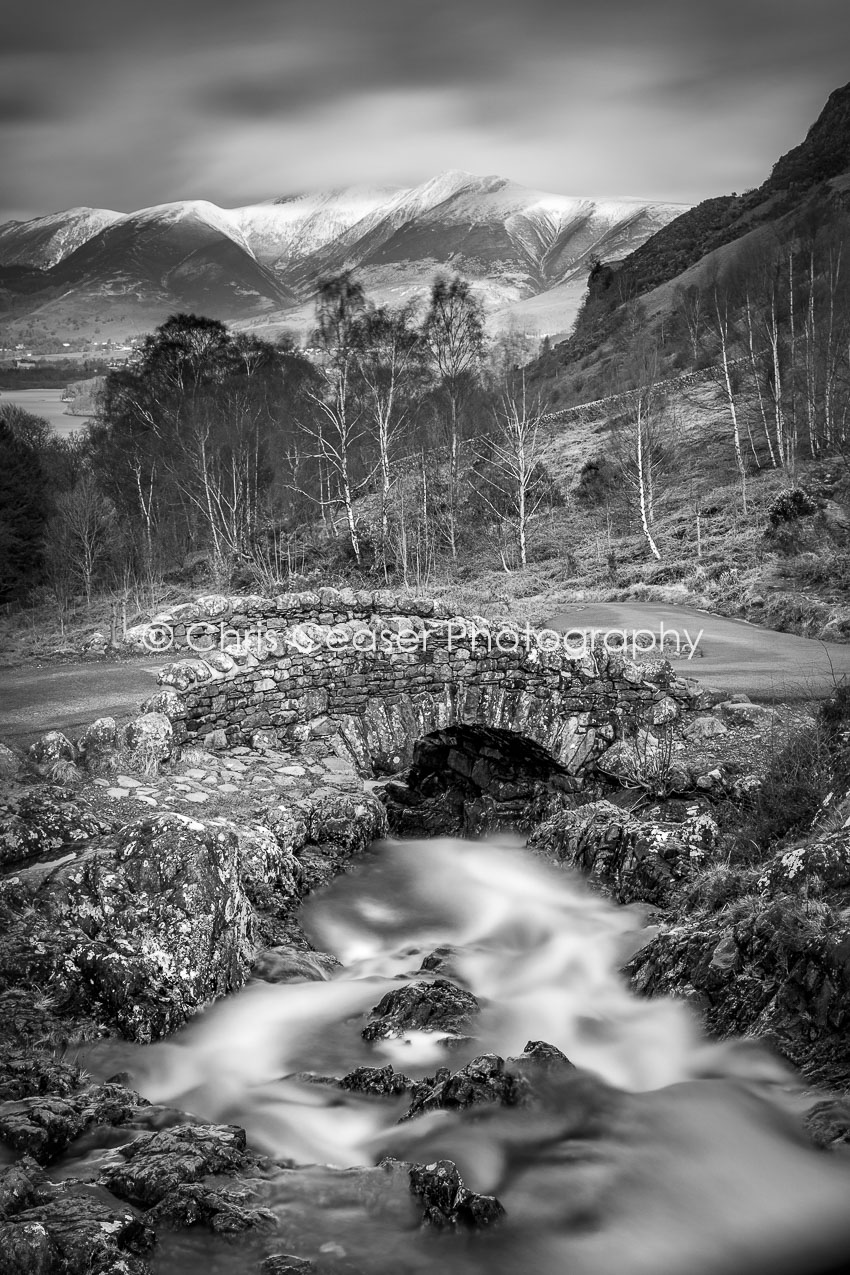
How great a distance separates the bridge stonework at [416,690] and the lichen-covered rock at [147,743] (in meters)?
0.91

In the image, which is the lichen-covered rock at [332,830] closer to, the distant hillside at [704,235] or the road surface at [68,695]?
the road surface at [68,695]

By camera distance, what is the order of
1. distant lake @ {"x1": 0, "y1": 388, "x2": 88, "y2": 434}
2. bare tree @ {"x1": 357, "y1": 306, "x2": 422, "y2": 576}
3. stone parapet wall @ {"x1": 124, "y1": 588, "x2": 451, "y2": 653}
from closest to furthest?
stone parapet wall @ {"x1": 124, "y1": 588, "x2": 451, "y2": 653} < bare tree @ {"x1": 357, "y1": 306, "x2": 422, "y2": 576} < distant lake @ {"x1": 0, "y1": 388, "x2": 88, "y2": 434}

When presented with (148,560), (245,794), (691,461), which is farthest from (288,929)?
(691,461)

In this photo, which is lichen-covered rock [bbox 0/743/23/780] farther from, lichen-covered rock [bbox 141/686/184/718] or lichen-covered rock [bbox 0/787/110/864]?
lichen-covered rock [bbox 141/686/184/718]

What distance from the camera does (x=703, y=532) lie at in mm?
32906

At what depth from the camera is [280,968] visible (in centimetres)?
761

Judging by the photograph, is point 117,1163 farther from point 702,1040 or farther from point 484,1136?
point 702,1040

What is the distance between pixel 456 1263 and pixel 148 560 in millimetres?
35549

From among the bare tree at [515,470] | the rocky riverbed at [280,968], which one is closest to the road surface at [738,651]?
the rocky riverbed at [280,968]

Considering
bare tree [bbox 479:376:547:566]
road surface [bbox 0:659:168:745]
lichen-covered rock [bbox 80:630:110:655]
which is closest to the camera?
road surface [bbox 0:659:168:745]

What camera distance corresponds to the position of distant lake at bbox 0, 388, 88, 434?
235 feet

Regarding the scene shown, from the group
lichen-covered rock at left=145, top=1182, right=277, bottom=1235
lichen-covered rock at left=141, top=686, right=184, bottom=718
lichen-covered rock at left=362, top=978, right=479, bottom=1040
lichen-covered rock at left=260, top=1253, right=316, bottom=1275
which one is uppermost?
lichen-covered rock at left=141, top=686, right=184, bottom=718

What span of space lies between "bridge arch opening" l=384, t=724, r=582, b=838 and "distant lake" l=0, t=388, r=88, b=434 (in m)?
Result: 63.9

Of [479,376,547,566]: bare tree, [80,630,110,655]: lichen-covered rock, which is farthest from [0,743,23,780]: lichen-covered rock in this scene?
[479,376,547,566]: bare tree
